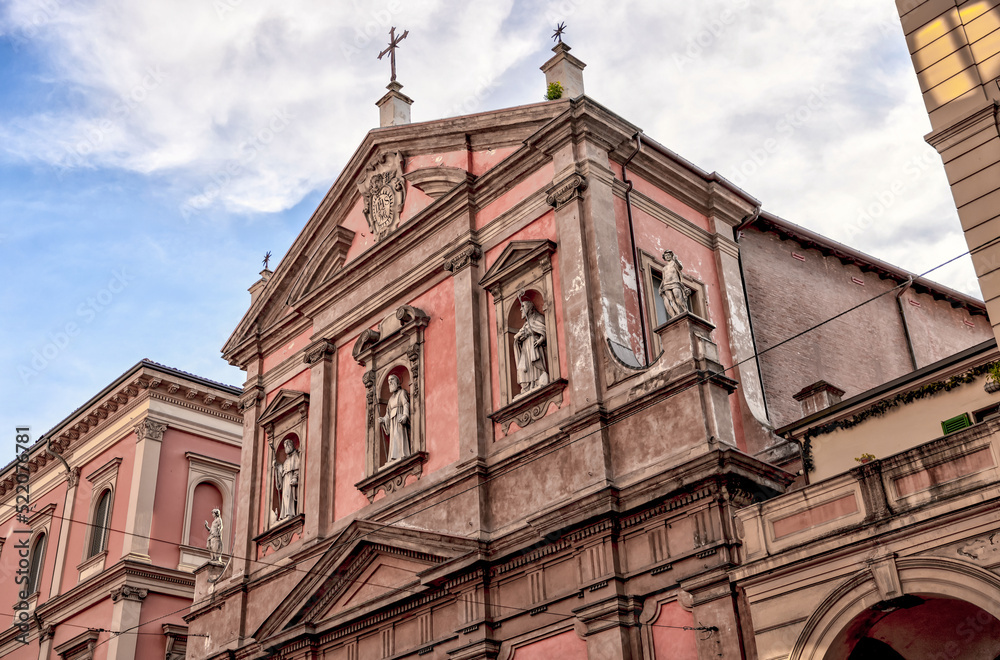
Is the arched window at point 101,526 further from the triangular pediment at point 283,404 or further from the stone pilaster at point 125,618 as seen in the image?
the triangular pediment at point 283,404

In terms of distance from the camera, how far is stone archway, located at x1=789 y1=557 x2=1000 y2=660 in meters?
9.79

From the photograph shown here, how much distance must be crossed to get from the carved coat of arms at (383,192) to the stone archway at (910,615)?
11144 millimetres

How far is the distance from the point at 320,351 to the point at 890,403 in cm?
1041

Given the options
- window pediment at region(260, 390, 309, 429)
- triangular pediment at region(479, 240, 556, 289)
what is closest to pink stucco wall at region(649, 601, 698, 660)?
triangular pediment at region(479, 240, 556, 289)

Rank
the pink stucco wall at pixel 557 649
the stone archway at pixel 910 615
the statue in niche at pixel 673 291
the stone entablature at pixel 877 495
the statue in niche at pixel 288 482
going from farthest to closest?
1. the statue in niche at pixel 288 482
2. the statue in niche at pixel 673 291
3. the pink stucco wall at pixel 557 649
4. the stone entablature at pixel 877 495
5. the stone archway at pixel 910 615

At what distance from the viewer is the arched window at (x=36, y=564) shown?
93.0 feet

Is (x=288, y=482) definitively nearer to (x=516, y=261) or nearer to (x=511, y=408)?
(x=511, y=408)

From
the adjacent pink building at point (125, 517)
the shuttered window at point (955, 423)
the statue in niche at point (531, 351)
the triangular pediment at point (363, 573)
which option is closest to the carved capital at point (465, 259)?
the statue in niche at point (531, 351)

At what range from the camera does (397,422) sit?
58.1 feet

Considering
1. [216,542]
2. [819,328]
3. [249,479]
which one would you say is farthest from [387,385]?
[819,328]

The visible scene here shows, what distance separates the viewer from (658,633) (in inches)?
507

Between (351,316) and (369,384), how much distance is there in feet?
5.73

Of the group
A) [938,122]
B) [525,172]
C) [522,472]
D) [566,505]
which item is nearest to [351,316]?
[525,172]

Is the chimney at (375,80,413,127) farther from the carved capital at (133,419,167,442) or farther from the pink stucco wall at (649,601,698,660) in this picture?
the pink stucco wall at (649,601,698,660)
